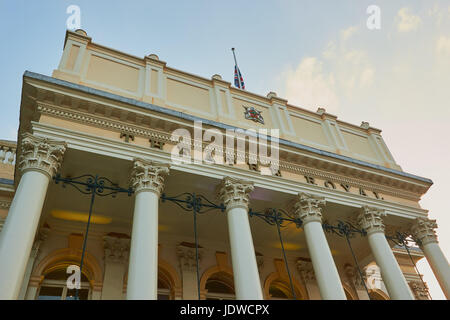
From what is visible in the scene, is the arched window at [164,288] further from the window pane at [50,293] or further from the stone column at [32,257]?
the stone column at [32,257]

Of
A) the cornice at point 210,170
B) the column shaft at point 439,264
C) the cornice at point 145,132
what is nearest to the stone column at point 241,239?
the cornice at point 210,170

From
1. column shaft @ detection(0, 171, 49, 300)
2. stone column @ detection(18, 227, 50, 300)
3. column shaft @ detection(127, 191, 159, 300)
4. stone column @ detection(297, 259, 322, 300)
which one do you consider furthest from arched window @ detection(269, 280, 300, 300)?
column shaft @ detection(0, 171, 49, 300)

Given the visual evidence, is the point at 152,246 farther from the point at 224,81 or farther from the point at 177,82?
the point at 224,81

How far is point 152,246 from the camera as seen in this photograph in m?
8.13

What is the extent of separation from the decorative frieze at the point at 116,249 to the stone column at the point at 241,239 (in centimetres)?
408

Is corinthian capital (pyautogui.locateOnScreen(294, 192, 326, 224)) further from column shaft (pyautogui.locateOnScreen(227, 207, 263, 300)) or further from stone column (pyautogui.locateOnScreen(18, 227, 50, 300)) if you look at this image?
stone column (pyautogui.locateOnScreen(18, 227, 50, 300))

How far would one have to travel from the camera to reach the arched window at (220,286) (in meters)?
13.1

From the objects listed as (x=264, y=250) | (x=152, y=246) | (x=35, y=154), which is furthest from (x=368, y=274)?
(x=35, y=154)

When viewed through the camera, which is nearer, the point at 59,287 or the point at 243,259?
the point at 243,259

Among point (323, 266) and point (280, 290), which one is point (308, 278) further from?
point (323, 266)

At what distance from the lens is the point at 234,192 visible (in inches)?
407

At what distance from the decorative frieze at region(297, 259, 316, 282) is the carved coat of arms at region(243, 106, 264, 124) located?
21.4ft

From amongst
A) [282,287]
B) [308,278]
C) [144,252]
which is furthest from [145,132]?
[308,278]

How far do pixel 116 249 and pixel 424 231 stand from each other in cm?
1177
